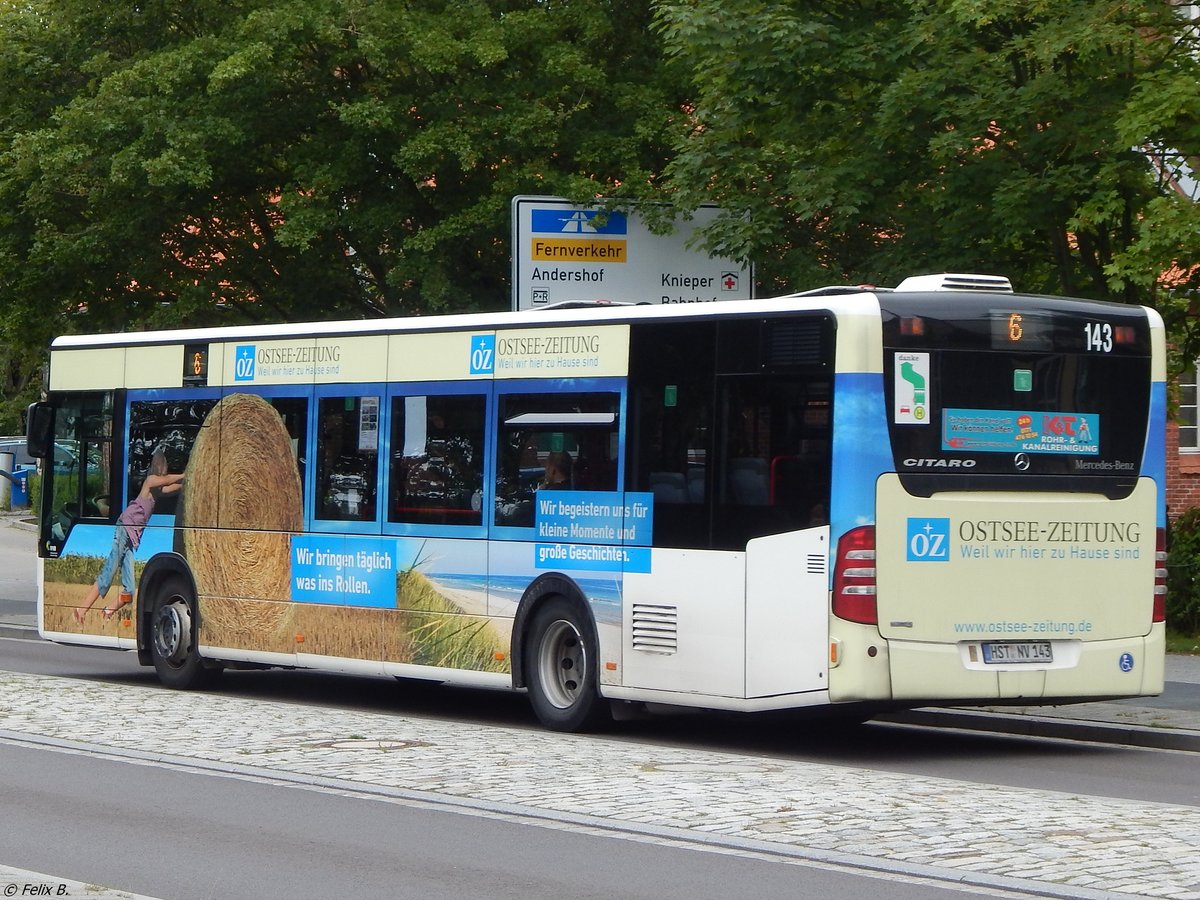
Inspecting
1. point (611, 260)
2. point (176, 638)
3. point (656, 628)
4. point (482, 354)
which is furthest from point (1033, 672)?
point (611, 260)

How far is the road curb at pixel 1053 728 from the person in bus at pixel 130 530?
650cm

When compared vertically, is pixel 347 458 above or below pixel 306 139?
below

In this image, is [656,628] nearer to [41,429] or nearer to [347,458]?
[347,458]

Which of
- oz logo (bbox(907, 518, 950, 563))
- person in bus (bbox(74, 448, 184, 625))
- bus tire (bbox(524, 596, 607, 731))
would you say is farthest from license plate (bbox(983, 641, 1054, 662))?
person in bus (bbox(74, 448, 184, 625))


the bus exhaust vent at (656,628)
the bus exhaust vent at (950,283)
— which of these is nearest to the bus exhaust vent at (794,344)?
the bus exhaust vent at (950,283)

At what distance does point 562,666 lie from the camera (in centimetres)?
1357

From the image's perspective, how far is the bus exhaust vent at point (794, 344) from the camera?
11781 mm

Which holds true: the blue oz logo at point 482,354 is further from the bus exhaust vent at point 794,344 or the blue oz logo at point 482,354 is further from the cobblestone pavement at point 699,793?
the bus exhaust vent at point 794,344

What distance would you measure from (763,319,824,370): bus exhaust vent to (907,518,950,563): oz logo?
114 centimetres

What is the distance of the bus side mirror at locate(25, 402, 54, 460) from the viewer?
60.0 feet

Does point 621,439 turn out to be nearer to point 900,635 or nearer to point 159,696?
point 900,635

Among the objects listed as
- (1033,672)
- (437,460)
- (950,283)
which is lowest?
(1033,672)

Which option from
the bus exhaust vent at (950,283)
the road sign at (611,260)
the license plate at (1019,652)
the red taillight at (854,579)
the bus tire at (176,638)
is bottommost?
the bus tire at (176,638)

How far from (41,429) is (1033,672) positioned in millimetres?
10133
